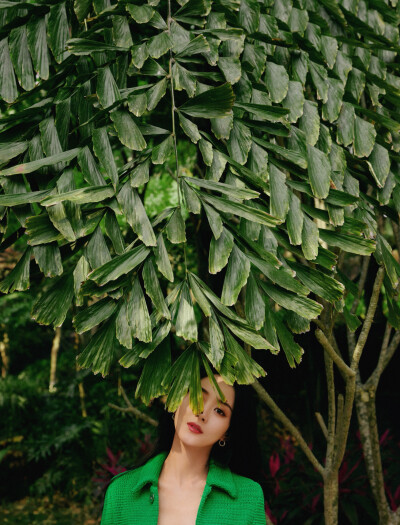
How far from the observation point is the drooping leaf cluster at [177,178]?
3.56 feet

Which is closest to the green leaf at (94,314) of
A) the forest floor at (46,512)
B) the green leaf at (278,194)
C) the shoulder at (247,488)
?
the green leaf at (278,194)

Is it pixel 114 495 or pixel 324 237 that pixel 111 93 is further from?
pixel 114 495

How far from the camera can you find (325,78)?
59.0 inches

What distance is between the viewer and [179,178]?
1171 millimetres

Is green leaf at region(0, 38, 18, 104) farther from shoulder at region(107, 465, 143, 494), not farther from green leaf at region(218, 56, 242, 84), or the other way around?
shoulder at region(107, 465, 143, 494)

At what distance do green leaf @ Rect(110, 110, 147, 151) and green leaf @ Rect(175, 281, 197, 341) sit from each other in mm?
343

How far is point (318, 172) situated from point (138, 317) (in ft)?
2.04

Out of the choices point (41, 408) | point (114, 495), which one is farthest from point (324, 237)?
point (41, 408)

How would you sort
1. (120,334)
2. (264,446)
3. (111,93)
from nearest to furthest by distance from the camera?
(120,334), (111,93), (264,446)

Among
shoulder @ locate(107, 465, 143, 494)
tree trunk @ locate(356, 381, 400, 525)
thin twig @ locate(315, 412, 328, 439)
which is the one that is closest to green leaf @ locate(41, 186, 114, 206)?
shoulder @ locate(107, 465, 143, 494)

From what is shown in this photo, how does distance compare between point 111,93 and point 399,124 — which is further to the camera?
point 399,124

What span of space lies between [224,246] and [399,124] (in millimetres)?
804

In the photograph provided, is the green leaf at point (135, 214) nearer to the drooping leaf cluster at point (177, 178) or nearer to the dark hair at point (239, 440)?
the drooping leaf cluster at point (177, 178)

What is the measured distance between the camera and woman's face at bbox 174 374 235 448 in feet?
4.85
